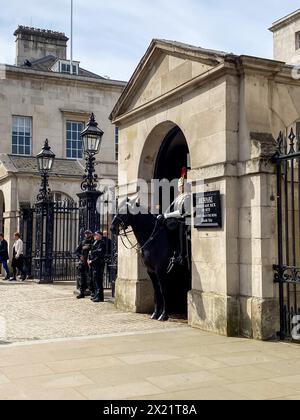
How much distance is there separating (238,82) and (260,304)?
352cm

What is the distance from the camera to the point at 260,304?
25.9 feet

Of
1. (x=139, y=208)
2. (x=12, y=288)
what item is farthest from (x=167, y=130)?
(x=12, y=288)

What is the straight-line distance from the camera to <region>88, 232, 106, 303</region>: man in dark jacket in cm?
1317

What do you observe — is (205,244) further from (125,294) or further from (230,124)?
(125,294)

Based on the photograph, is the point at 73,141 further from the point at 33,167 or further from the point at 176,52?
the point at 176,52

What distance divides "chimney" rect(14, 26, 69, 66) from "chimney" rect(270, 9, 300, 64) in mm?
15214

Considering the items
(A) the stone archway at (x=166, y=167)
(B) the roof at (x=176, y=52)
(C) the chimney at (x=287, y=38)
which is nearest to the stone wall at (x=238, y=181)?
(B) the roof at (x=176, y=52)

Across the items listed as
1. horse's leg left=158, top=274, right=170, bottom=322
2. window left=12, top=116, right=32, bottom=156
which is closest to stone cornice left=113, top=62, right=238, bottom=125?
horse's leg left=158, top=274, right=170, bottom=322

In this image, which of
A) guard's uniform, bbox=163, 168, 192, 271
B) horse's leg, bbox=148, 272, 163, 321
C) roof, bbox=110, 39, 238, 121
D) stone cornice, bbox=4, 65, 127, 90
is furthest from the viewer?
stone cornice, bbox=4, 65, 127, 90

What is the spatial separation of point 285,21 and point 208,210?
111 ft

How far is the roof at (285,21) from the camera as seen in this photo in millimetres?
37594

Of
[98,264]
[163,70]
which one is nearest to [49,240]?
[98,264]

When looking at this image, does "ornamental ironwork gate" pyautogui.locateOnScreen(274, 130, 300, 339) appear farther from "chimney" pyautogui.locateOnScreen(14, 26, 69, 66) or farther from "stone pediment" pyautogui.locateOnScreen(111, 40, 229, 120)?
"chimney" pyautogui.locateOnScreen(14, 26, 69, 66)

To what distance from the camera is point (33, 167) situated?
24391mm
